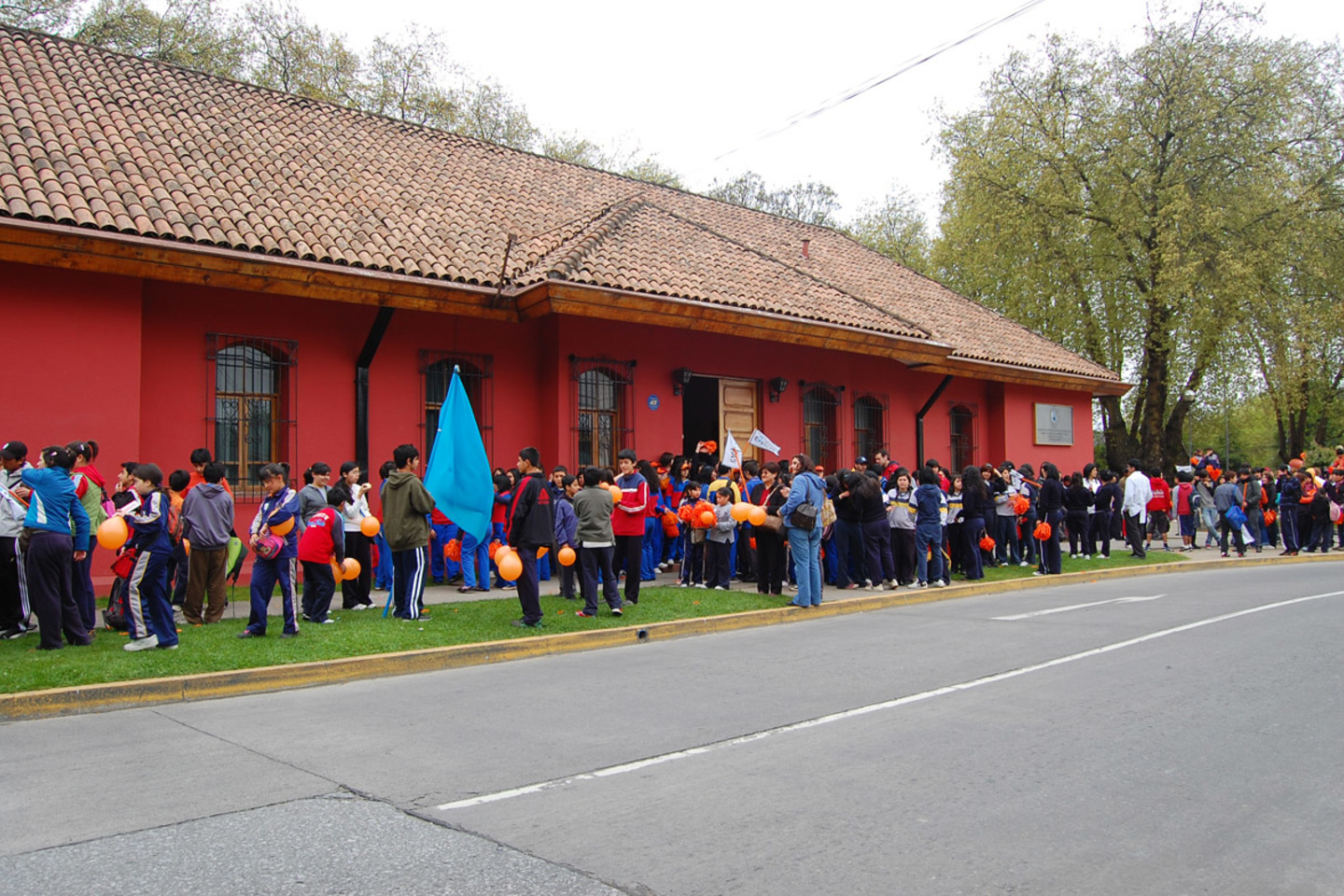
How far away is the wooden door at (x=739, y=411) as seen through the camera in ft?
56.7

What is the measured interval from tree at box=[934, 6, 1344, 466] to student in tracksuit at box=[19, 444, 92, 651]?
26657mm

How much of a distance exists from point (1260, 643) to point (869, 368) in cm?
1162

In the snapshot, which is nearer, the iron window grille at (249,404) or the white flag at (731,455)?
the iron window grille at (249,404)

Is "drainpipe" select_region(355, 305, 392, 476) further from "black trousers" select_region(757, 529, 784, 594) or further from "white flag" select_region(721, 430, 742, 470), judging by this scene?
"black trousers" select_region(757, 529, 784, 594)

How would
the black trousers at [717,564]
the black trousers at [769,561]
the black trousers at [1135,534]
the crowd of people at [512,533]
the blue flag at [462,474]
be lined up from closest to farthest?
the crowd of people at [512,533] → the blue flag at [462,474] → the black trousers at [769,561] → the black trousers at [717,564] → the black trousers at [1135,534]

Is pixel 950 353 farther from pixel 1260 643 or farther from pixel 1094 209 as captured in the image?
pixel 1094 209

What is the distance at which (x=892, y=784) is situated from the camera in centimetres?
505

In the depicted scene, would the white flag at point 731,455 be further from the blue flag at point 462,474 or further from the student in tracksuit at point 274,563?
the student in tracksuit at point 274,563

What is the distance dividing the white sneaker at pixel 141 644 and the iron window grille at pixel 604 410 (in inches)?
288

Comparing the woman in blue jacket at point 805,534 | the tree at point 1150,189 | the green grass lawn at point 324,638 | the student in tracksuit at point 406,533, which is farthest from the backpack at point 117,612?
the tree at point 1150,189

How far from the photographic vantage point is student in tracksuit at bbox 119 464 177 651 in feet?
28.1

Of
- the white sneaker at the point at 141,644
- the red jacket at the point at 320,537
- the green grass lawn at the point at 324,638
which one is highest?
the red jacket at the point at 320,537

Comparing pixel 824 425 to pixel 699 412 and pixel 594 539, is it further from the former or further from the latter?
pixel 594 539

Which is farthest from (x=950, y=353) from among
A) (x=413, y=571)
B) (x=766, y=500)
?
(x=413, y=571)
